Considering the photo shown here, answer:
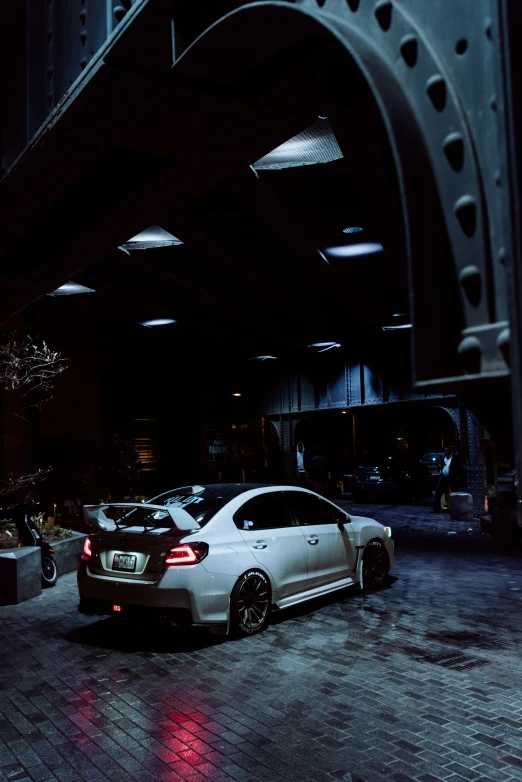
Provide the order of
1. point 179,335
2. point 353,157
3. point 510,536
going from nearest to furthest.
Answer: point 353,157
point 510,536
point 179,335

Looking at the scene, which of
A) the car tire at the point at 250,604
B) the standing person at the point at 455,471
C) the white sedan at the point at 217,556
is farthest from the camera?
the standing person at the point at 455,471

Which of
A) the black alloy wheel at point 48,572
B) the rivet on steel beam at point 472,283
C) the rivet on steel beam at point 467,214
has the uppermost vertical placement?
→ the rivet on steel beam at point 467,214

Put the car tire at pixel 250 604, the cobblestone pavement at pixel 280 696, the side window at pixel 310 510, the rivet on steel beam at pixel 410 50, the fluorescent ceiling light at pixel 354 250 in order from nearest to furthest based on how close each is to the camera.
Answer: the rivet on steel beam at pixel 410 50 < the cobblestone pavement at pixel 280 696 < the car tire at pixel 250 604 < the side window at pixel 310 510 < the fluorescent ceiling light at pixel 354 250

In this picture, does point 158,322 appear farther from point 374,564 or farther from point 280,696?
point 280,696

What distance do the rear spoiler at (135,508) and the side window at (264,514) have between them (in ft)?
2.64

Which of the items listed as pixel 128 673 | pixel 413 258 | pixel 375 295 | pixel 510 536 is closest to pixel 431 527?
pixel 510 536

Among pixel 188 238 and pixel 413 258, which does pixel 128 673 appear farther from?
pixel 188 238

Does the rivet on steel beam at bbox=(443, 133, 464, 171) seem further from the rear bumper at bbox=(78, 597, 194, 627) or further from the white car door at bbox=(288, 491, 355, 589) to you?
the white car door at bbox=(288, 491, 355, 589)

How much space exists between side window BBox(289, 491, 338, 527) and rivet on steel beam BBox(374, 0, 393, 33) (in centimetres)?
731

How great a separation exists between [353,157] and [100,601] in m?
6.60

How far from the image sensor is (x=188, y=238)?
1262 cm

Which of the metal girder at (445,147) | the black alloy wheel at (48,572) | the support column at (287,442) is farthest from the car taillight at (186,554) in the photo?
the support column at (287,442)

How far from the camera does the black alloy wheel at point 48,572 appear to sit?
10.8 meters

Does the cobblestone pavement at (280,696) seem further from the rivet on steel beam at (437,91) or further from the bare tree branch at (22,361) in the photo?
the bare tree branch at (22,361)
